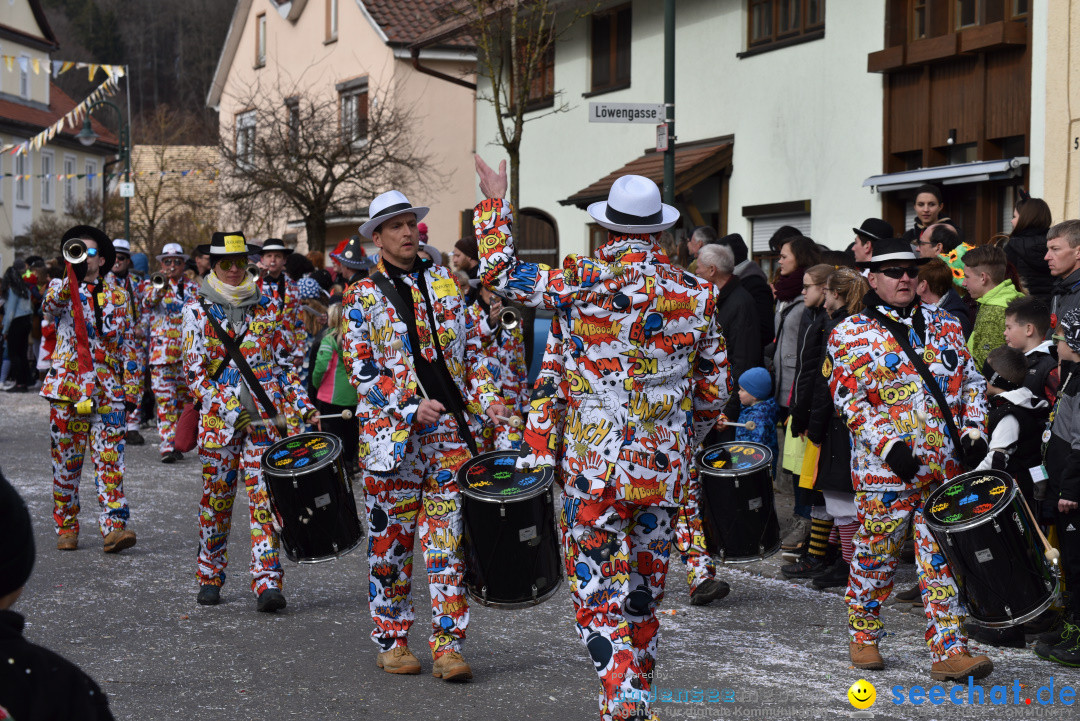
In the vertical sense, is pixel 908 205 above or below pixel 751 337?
above

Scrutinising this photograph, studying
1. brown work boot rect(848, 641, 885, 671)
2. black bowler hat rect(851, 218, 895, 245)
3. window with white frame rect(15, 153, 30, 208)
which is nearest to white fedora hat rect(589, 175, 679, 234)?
brown work boot rect(848, 641, 885, 671)

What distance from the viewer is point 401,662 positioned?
20.1 ft

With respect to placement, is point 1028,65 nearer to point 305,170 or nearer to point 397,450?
point 397,450

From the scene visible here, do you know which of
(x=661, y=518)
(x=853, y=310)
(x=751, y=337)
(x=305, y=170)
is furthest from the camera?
(x=305, y=170)

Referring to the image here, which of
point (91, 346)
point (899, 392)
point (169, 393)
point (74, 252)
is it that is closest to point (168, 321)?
point (169, 393)

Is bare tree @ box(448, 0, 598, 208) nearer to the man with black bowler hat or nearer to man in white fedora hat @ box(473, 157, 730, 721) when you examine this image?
man in white fedora hat @ box(473, 157, 730, 721)

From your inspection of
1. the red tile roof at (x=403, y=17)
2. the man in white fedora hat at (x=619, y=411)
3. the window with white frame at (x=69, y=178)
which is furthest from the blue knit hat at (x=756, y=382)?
the window with white frame at (x=69, y=178)

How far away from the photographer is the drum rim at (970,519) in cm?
561

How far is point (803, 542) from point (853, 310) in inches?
82.5

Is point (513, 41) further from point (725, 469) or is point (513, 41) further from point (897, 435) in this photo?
point (897, 435)

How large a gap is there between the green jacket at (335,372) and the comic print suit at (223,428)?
13.7 ft

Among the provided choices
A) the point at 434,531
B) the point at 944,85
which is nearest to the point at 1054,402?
the point at 434,531

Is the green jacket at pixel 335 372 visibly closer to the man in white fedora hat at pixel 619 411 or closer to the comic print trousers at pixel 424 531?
the comic print trousers at pixel 424 531

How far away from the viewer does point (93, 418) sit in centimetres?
962
